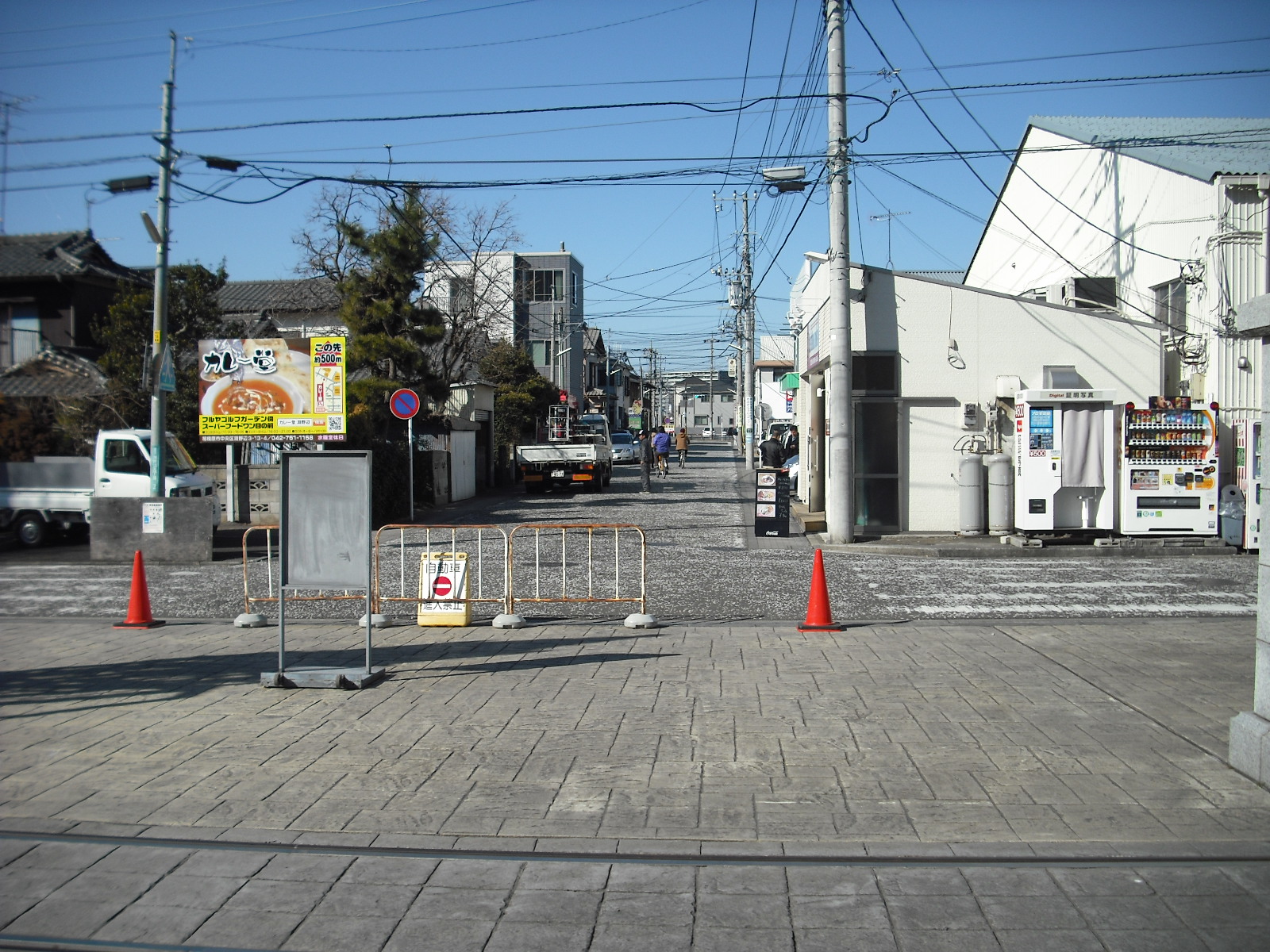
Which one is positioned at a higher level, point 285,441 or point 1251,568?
point 285,441

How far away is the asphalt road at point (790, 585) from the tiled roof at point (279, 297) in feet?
66.1

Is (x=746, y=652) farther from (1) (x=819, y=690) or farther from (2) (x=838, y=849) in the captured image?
(2) (x=838, y=849)

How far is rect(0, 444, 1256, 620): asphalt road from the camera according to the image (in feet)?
37.5

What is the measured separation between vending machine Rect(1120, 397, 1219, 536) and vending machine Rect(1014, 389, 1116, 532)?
30cm

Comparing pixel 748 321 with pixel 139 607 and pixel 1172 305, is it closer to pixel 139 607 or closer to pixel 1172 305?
pixel 1172 305

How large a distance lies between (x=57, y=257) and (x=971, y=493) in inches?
1170

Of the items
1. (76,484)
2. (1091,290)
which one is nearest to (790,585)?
(1091,290)

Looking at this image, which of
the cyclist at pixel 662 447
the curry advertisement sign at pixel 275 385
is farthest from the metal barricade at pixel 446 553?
the cyclist at pixel 662 447

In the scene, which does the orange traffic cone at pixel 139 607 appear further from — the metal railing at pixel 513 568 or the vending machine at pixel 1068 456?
the vending machine at pixel 1068 456

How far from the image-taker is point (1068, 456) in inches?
632

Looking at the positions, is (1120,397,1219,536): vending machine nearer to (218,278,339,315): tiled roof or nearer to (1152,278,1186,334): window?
(1152,278,1186,334): window

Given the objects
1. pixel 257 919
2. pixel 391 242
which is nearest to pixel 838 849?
pixel 257 919

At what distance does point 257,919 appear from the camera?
→ 4152 millimetres

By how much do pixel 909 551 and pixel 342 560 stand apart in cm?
1080
